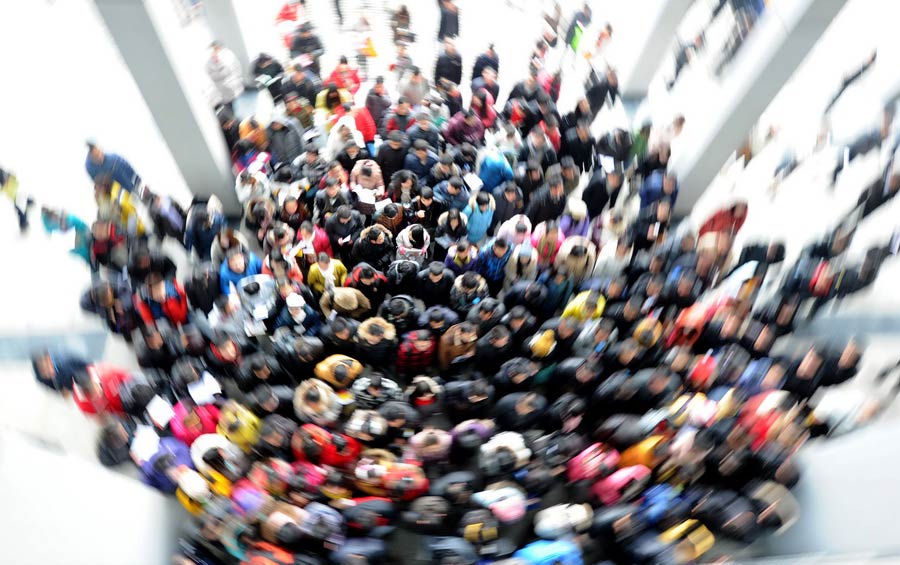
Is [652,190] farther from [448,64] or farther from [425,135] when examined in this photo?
[448,64]

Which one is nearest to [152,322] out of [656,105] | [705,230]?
[705,230]

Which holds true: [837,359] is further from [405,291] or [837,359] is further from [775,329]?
[405,291]

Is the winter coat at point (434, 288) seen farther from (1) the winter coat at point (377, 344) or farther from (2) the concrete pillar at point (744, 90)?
(2) the concrete pillar at point (744, 90)

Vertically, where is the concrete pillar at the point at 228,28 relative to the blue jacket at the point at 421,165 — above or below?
above

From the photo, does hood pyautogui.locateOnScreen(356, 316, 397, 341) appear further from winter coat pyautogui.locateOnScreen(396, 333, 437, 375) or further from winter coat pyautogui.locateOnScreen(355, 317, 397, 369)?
winter coat pyautogui.locateOnScreen(396, 333, 437, 375)

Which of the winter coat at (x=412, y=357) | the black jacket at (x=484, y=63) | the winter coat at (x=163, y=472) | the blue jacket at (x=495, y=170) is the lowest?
the winter coat at (x=163, y=472)

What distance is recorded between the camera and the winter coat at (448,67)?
6.57 m

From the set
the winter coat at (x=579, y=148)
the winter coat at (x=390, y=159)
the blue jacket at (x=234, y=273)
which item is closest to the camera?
the blue jacket at (x=234, y=273)

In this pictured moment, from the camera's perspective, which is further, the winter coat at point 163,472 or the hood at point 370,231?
the hood at point 370,231

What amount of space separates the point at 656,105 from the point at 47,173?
681 centimetres

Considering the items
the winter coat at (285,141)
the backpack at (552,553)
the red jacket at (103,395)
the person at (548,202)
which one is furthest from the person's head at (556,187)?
the red jacket at (103,395)

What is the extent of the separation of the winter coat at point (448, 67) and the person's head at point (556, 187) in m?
1.99

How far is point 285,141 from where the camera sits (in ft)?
19.4

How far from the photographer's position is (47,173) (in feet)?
19.4
